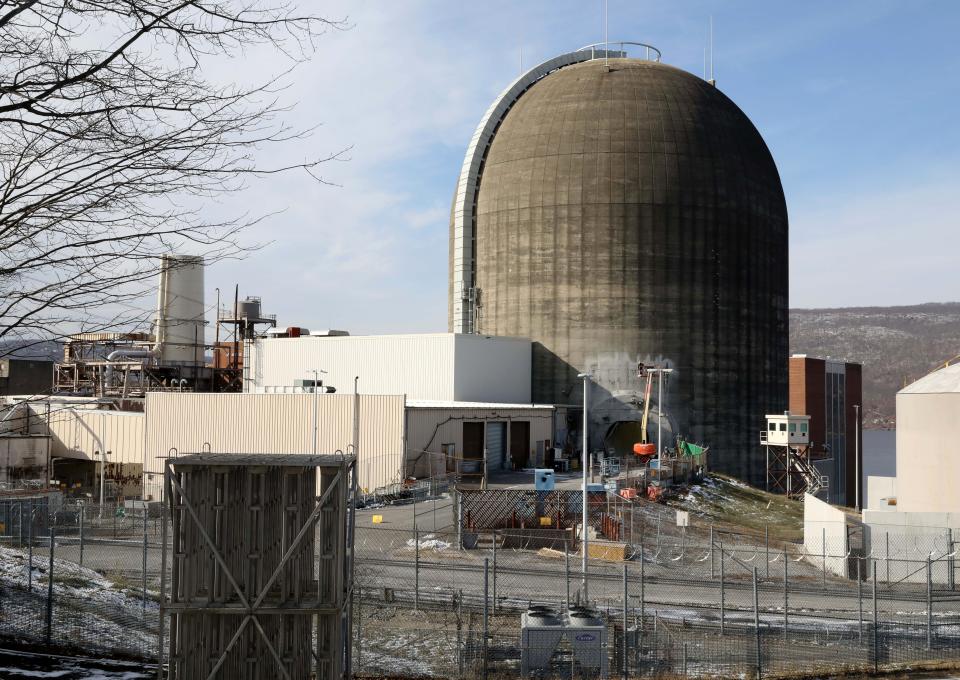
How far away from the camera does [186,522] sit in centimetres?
1120

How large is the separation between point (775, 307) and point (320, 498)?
55719 mm

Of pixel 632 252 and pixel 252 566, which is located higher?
pixel 632 252

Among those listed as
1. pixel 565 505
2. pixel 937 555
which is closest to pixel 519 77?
pixel 565 505

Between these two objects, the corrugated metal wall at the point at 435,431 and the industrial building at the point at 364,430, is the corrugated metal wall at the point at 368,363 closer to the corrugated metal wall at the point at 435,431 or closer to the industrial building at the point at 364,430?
the industrial building at the point at 364,430

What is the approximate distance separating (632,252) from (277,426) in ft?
80.3

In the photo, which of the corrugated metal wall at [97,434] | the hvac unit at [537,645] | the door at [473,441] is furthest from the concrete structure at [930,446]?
the corrugated metal wall at [97,434]

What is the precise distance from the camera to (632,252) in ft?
186

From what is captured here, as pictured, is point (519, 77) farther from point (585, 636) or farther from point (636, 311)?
point (585, 636)

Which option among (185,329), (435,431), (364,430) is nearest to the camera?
(364,430)

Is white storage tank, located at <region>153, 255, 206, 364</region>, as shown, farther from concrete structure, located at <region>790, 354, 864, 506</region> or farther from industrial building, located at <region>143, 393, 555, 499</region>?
concrete structure, located at <region>790, 354, 864, 506</region>

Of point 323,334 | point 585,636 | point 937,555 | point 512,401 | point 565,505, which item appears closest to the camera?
point 585,636

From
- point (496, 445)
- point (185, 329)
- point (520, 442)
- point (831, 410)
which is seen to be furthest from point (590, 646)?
point (831, 410)

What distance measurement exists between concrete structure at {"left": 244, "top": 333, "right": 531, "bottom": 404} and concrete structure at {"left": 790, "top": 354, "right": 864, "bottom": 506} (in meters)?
38.4

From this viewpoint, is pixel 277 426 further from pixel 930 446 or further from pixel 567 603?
pixel 567 603
